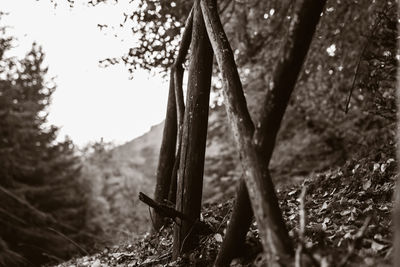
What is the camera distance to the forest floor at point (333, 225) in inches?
97.1

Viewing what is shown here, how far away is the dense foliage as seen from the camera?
43.7 feet

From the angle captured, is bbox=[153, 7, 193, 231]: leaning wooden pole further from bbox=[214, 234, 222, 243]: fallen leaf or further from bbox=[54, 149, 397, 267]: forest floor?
bbox=[214, 234, 222, 243]: fallen leaf

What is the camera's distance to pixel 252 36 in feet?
31.4

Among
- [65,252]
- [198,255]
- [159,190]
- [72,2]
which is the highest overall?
[72,2]

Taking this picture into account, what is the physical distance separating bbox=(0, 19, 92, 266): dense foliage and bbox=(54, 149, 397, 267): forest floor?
25.2 feet

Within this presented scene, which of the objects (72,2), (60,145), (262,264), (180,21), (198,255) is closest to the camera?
(262,264)

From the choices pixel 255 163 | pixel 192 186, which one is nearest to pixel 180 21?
pixel 192 186

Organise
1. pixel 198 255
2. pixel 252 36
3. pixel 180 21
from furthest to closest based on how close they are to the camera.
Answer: pixel 252 36 < pixel 180 21 < pixel 198 255

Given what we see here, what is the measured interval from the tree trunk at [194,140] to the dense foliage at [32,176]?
8083mm

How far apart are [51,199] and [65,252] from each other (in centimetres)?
215

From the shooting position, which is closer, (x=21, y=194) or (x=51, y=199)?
(x=21, y=194)

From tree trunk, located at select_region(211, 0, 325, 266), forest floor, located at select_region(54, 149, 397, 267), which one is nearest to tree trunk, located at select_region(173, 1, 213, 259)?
forest floor, located at select_region(54, 149, 397, 267)

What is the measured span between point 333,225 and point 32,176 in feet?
47.5

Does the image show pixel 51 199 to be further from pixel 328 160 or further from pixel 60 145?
pixel 328 160
